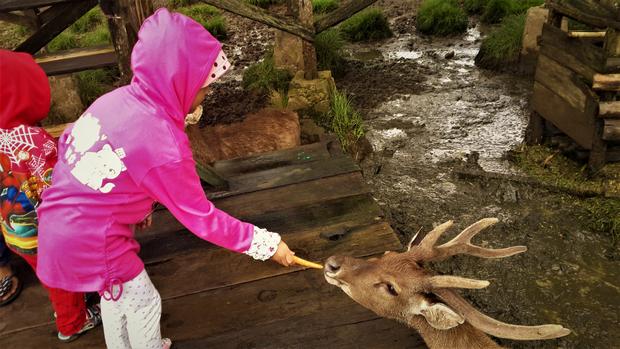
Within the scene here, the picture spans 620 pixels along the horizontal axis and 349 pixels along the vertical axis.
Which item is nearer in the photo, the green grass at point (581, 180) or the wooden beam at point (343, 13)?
the green grass at point (581, 180)

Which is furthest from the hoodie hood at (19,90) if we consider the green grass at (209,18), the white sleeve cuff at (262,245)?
the green grass at (209,18)

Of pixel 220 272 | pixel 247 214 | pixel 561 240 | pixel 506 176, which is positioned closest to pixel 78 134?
pixel 220 272

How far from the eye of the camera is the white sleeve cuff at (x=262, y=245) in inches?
102

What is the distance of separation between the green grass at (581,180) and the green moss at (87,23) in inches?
369

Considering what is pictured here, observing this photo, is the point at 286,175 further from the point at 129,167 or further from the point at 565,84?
the point at 565,84

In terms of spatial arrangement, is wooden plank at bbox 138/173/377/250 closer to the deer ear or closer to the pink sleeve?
the pink sleeve

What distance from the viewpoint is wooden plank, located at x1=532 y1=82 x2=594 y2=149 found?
6.07 m

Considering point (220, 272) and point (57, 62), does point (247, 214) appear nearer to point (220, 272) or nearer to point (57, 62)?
point (220, 272)

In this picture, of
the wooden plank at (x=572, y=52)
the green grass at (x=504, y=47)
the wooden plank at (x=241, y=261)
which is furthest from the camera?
the green grass at (x=504, y=47)

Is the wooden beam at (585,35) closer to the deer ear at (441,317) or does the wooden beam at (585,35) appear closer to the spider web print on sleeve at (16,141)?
the deer ear at (441,317)

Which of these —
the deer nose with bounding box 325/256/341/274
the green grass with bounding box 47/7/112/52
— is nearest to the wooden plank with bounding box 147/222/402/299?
the deer nose with bounding box 325/256/341/274

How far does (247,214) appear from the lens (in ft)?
12.7

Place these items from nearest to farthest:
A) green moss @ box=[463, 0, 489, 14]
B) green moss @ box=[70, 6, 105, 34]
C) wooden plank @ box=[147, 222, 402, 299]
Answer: wooden plank @ box=[147, 222, 402, 299]
green moss @ box=[70, 6, 105, 34]
green moss @ box=[463, 0, 489, 14]

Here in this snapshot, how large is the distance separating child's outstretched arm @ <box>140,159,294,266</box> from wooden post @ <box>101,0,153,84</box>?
1.79 meters
